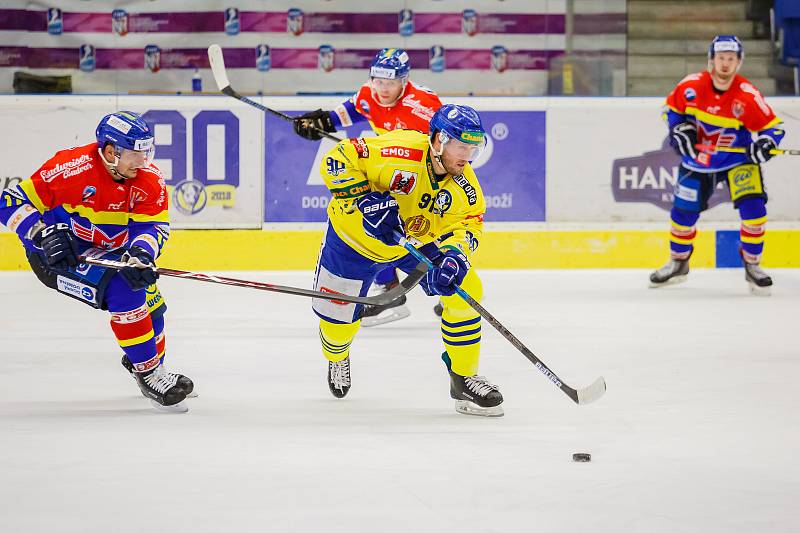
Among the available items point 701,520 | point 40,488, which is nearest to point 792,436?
point 701,520

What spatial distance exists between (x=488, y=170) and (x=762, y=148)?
1.84 meters

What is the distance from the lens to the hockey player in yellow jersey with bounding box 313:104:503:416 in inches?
140

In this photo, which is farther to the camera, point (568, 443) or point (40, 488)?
point (568, 443)

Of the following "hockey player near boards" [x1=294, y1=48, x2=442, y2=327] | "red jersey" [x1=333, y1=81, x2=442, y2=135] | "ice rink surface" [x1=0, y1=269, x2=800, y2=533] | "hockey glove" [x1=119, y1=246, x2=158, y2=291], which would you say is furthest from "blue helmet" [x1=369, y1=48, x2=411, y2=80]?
"hockey glove" [x1=119, y1=246, x2=158, y2=291]

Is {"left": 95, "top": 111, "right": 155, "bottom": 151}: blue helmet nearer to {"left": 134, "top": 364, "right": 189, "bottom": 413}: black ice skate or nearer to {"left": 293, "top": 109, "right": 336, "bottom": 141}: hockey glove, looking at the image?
{"left": 134, "top": 364, "right": 189, "bottom": 413}: black ice skate

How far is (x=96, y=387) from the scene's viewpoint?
13.3 feet

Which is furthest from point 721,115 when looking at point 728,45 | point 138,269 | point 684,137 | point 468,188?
point 138,269

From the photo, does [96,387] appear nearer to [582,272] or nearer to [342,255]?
[342,255]

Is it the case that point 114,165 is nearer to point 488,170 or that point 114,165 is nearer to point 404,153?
point 404,153

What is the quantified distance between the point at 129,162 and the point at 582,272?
450 centimetres

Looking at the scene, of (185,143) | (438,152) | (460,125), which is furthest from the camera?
(185,143)

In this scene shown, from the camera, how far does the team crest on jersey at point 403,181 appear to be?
3.68m

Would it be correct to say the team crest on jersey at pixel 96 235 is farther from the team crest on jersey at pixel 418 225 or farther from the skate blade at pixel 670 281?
the skate blade at pixel 670 281

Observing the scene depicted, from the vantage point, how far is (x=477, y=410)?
11.9 ft
